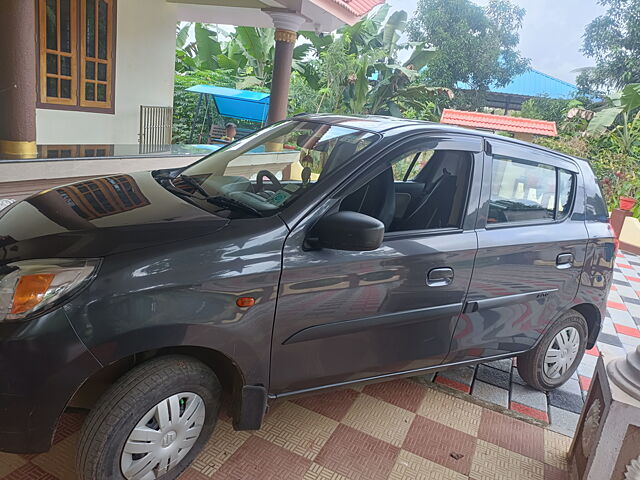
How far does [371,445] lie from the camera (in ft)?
9.00

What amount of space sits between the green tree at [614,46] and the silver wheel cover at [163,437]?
78.4ft

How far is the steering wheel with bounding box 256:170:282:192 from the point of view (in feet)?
8.62

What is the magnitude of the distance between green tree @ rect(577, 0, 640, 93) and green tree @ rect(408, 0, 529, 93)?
14.9 feet

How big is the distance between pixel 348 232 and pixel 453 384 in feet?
6.39

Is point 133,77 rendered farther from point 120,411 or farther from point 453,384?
point 120,411

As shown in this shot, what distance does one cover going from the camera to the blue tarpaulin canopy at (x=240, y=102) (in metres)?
11.3

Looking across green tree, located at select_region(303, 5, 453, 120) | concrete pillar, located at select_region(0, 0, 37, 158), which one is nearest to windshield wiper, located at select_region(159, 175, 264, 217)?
concrete pillar, located at select_region(0, 0, 37, 158)

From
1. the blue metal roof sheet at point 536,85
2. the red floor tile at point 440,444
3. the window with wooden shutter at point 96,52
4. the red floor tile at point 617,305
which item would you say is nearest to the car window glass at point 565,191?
the red floor tile at point 440,444

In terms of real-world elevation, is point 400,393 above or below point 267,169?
below

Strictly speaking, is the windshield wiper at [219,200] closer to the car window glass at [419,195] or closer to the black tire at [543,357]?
the car window glass at [419,195]

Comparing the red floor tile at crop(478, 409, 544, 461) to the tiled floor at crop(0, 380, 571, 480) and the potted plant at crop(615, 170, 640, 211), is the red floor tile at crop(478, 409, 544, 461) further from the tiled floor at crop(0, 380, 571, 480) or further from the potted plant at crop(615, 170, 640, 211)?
the potted plant at crop(615, 170, 640, 211)

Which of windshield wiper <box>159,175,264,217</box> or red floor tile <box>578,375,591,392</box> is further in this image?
red floor tile <box>578,375,591,392</box>

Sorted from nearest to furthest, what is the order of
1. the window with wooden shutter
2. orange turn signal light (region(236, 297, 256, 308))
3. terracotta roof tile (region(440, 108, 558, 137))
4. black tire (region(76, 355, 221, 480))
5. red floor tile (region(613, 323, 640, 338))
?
black tire (region(76, 355, 221, 480)) < orange turn signal light (region(236, 297, 256, 308)) < red floor tile (region(613, 323, 640, 338)) < the window with wooden shutter < terracotta roof tile (region(440, 108, 558, 137))

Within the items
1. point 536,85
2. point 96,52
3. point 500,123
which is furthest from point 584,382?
point 536,85
